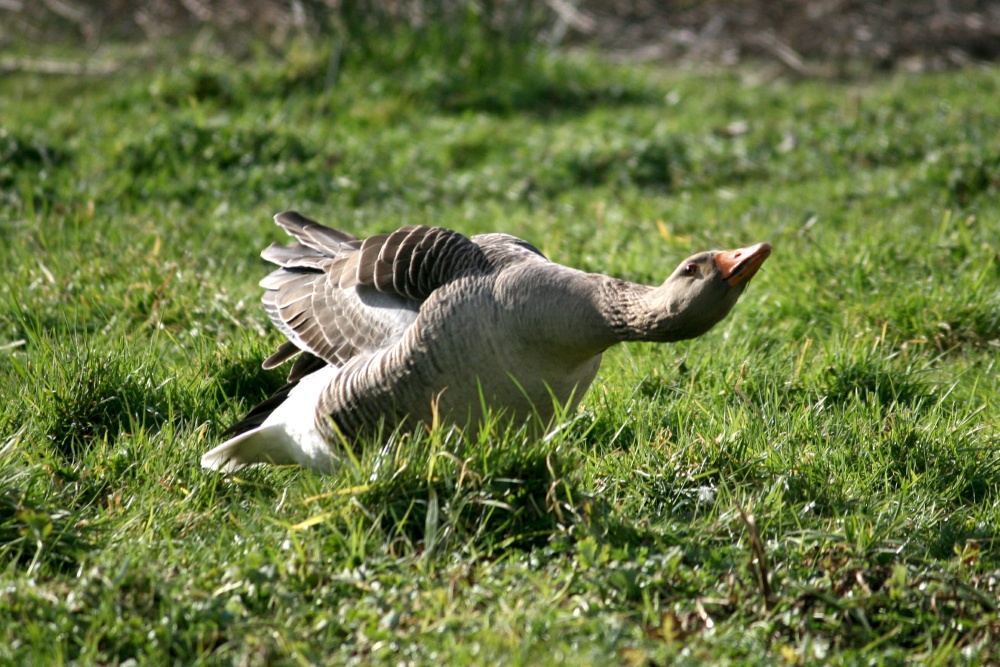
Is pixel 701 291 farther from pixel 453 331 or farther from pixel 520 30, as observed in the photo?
pixel 520 30

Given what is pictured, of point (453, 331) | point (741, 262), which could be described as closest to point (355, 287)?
point (453, 331)

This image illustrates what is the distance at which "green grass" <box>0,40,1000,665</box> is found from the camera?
3.50 meters

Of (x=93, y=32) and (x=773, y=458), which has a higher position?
(x=93, y=32)

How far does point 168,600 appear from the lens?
3461 millimetres

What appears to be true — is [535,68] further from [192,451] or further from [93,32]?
[192,451]

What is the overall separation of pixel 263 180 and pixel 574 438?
4765mm

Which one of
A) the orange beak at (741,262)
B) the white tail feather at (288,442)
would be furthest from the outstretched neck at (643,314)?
the white tail feather at (288,442)

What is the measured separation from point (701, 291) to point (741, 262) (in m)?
0.17

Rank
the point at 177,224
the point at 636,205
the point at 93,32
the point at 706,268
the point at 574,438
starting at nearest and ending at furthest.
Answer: the point at 706,268
the point at 574,438
the point at 177,224
the point at 636,205
the point at 93,32

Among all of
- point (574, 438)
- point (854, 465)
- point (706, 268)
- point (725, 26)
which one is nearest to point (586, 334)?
point (706, 268)

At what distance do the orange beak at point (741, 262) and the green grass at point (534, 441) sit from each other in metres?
0.85

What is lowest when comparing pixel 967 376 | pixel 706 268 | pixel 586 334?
pixel 967 376

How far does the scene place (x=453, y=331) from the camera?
14.0 feet

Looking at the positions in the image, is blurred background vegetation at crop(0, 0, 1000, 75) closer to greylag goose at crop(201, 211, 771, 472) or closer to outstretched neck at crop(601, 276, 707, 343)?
greylag goose at crop(201, 211, 771, 472)
